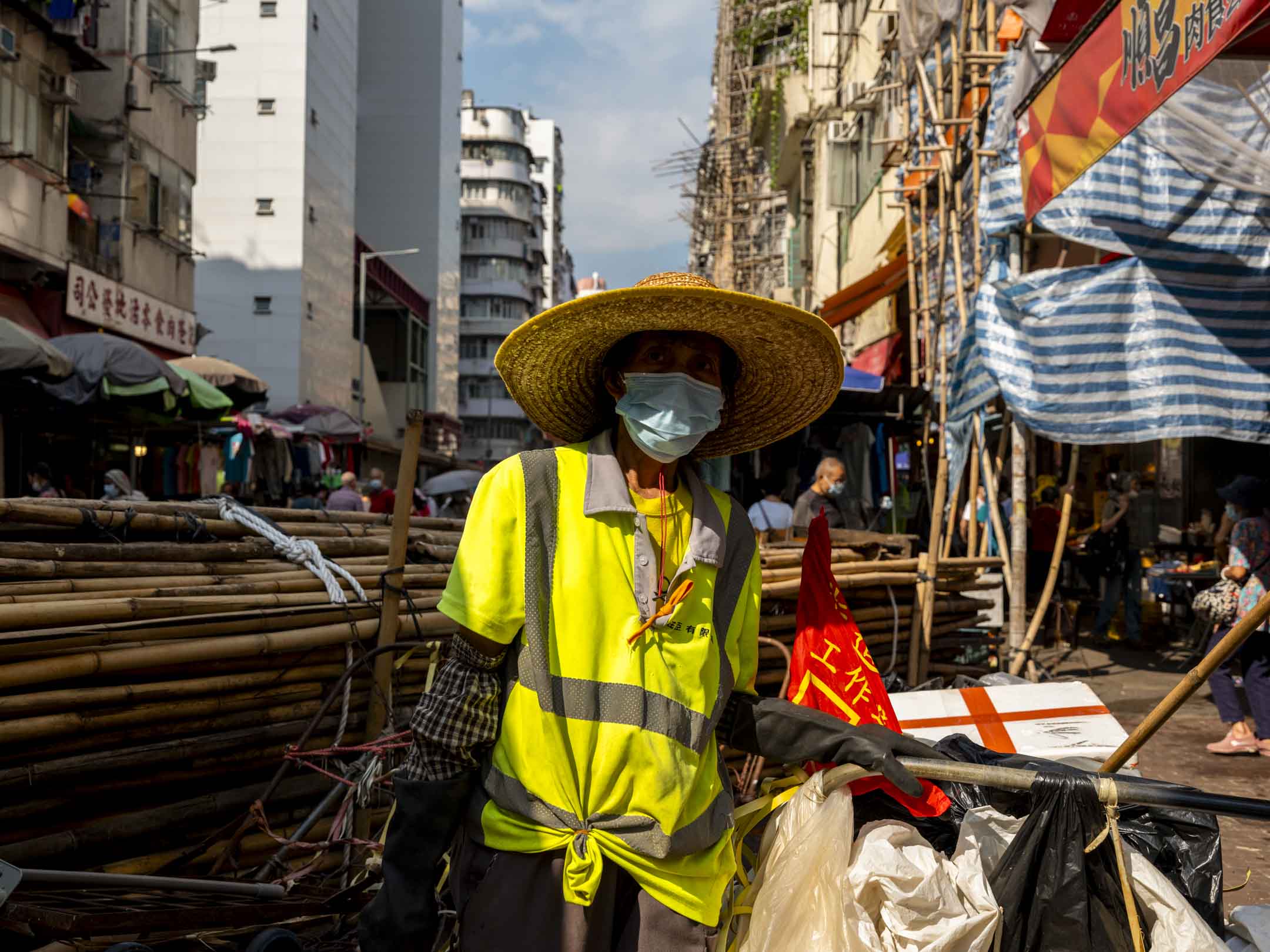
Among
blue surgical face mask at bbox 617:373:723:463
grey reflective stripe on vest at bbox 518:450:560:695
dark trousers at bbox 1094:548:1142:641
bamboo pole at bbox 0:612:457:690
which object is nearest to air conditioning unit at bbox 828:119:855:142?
dark trousers at bbox 1094:548:1142:641

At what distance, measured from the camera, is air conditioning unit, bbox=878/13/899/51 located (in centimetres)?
1454

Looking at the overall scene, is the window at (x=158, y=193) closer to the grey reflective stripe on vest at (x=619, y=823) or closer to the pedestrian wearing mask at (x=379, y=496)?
the pedestrian wearing mask at (x=379, y=496)

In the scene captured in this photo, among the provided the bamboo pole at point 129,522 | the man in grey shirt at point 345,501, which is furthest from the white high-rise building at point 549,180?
the bamboo pole at point 129,522

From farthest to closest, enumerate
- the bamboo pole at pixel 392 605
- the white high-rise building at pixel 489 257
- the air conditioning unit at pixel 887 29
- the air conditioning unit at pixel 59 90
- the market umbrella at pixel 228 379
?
the white high-rise building at pixel 489 257 < the air conditioning unit at pixel 59 90 < the air conditioning unit at pixel 887 29 < the market umbrella at pixel 228 379 < the bamboo pole at pixel 392 605

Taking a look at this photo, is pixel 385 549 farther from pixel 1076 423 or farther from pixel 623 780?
pixel 1076 423

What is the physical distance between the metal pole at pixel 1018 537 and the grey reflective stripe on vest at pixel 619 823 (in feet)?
20.3

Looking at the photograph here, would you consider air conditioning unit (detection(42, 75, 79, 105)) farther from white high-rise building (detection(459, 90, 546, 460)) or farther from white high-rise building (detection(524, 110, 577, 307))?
white high-rise building (detection(524, 110, 577, 307))

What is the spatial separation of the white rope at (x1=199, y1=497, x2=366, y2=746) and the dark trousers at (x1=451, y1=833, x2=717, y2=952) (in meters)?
1.32

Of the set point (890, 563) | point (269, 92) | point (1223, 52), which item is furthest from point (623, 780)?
point (269, 92)

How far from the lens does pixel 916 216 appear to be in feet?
40.5

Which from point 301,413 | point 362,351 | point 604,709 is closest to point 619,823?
point 604,709

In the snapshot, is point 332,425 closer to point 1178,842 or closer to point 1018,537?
point 1018,537

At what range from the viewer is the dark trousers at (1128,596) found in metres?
10.2

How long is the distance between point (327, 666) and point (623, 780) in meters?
1.65
